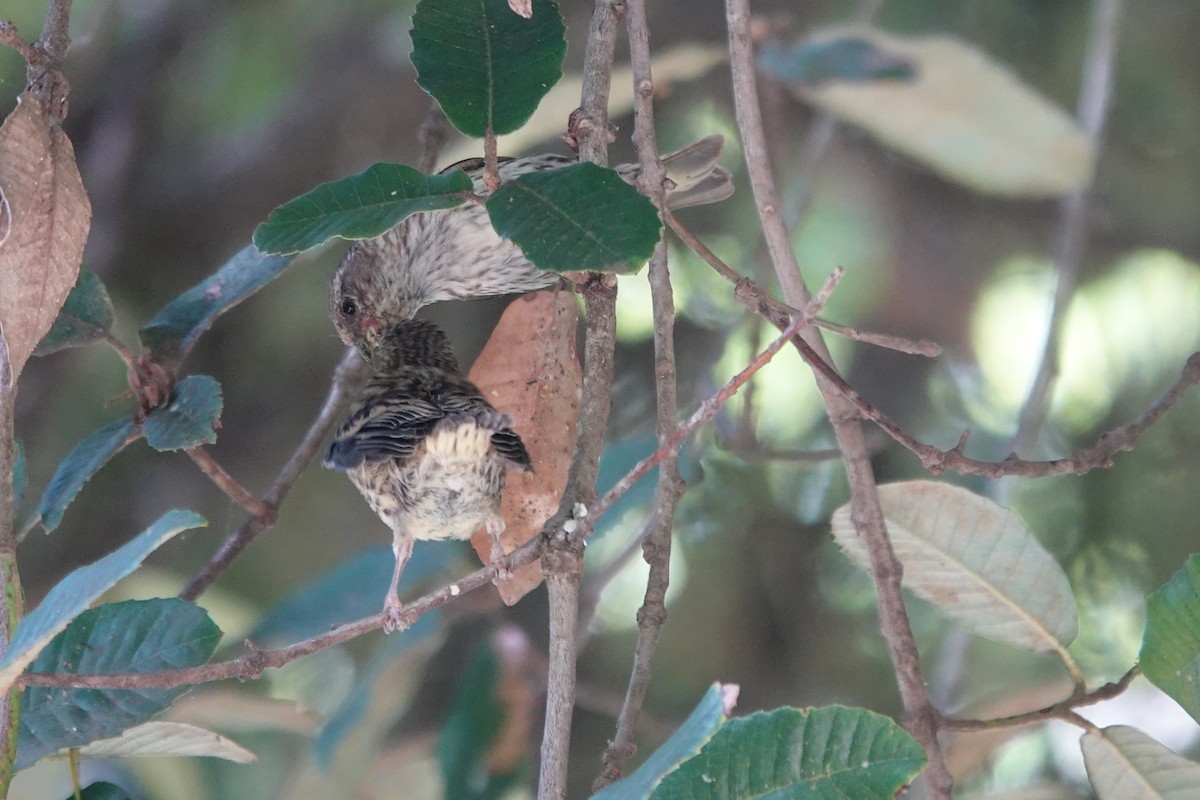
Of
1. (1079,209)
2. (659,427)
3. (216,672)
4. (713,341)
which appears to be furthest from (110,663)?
(1079,209)

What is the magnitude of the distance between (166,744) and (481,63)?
0.99 metres

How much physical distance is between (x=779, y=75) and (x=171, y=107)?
1576mm

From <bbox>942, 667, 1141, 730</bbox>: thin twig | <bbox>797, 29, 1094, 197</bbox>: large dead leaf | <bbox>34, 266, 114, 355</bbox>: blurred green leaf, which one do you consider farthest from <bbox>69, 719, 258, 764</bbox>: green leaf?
<bbox>797, 29, 1094, 197</bbox>: large dead leaf

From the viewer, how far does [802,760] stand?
1.14m

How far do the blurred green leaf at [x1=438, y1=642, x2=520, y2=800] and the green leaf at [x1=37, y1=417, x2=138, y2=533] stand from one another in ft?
3.51

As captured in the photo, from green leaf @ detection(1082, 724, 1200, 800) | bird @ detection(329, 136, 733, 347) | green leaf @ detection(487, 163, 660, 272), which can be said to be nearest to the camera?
green leaf @ detection(487, 163, 660, 272)

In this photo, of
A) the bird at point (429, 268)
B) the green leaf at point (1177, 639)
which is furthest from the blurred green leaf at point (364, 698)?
the green leaf at point (1177, 639)

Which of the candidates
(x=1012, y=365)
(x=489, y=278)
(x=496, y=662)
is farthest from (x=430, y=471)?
(x=1012, y=365)

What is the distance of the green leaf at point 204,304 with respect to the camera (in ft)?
5.98

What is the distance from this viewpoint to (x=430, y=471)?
1735mm

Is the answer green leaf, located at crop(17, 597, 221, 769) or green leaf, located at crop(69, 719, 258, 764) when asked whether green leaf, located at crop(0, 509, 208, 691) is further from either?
green leaf, located at crop(69, 719, 258, 764)

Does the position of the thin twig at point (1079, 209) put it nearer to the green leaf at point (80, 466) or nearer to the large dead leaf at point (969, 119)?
the large dead leaf at point (969, 119)

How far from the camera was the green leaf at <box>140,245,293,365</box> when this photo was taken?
1.82m

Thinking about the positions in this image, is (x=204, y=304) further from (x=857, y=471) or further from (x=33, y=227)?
(x=857, y=471)
